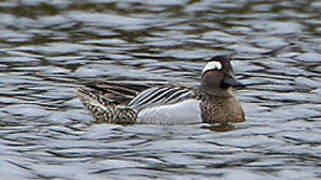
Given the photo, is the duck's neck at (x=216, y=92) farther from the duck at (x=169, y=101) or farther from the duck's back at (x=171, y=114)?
the duck's back at (x=171, y=114)

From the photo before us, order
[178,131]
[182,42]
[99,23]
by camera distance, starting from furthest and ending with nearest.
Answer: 1. [99,23]
2. [182,42]
3. [178,131]

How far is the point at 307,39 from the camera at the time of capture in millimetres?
17969

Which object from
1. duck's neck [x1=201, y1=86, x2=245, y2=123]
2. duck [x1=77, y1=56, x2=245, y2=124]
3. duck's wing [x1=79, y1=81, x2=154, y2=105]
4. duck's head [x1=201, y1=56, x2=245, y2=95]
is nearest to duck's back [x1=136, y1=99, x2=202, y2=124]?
duck [x1=77, y1=56, x2=245, y2=124]

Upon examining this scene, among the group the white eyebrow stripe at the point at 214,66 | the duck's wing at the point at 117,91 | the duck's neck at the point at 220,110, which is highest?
the white eyebrow stripe at the point at 214,66

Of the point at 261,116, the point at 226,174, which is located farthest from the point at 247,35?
the point at 226,174

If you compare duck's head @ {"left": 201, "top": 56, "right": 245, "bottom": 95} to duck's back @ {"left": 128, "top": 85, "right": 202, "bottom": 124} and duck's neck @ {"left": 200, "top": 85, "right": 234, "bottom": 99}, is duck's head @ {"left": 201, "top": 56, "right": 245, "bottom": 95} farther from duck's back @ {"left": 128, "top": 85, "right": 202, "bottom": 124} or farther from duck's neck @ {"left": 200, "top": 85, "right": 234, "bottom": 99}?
duck's back @ {"left": 128, "top": 85, "right": 202, "bottom": 124}

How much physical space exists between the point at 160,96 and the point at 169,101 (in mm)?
108

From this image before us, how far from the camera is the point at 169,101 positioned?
1355 cm

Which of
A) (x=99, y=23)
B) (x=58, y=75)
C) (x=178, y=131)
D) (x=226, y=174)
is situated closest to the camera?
(x=226, y=174)

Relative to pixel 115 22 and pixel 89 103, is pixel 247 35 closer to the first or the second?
pixel 115 22

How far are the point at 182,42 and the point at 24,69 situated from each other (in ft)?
8.63

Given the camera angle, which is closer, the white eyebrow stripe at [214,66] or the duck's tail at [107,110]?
the duck's tail at [107,110]

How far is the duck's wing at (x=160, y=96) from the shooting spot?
44.4 feet

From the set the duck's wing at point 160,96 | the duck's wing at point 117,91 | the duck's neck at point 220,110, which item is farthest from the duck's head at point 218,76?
the duck's wing at point 117,91
